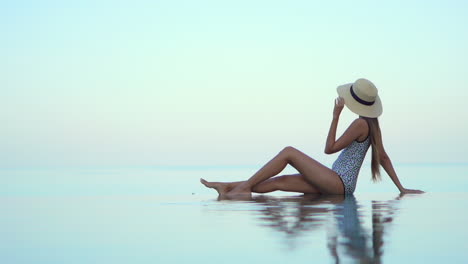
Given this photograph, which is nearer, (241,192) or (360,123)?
(360,123)

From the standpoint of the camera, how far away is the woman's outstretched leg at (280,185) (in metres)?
7.96

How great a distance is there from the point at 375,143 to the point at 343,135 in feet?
1.25

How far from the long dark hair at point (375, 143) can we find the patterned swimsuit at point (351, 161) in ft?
0.32

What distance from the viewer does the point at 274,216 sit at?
5223mm

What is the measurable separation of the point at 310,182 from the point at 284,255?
4.52 m

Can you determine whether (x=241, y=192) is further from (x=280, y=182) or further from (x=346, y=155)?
(x=346, y=155)

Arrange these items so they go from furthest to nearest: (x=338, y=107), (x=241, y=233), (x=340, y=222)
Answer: (x=338, y=107) < (x=340, y=222) < (x=241, y=233)

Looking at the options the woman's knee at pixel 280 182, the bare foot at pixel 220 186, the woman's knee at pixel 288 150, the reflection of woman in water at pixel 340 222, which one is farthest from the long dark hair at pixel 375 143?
the bare foot at pixel 220 186

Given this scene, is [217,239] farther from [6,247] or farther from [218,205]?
[218,205]


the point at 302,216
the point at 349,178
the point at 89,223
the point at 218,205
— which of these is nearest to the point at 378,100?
the point at 349,178

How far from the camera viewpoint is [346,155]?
764cm

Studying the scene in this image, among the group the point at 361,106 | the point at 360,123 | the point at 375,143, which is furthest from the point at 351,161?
the point at 361,106

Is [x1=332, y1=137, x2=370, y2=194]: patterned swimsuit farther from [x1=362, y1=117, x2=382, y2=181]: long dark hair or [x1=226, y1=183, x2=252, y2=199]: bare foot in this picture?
[x1=226, y1=183, x2=252, y2=199]: bare foot

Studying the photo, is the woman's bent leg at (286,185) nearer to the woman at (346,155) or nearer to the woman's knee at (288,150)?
the woman at (346,155)
